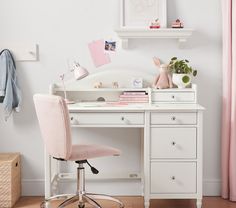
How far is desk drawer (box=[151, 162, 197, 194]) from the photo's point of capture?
3.52 meters

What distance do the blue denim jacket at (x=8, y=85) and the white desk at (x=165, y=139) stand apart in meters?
0.61

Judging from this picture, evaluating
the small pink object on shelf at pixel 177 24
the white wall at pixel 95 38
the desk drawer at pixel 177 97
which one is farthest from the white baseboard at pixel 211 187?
the small pink object on shelf at pixel 177 24

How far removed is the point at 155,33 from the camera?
3.84m

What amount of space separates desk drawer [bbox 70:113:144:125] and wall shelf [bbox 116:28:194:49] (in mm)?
717

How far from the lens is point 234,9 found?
12.2 feet

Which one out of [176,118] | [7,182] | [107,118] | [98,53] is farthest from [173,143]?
[7,182]

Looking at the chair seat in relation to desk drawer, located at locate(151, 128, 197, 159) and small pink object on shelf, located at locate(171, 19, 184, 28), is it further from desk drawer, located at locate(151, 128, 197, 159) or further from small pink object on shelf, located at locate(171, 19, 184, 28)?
small pink object on shelf, located at locate(171, 19, 184, 28)

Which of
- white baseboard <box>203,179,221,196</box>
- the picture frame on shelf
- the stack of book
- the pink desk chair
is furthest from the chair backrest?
white baseboard <box>203,179,221,196</box>

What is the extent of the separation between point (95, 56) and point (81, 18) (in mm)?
331

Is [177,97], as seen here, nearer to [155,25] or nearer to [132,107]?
[132,107]

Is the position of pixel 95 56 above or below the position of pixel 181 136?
above

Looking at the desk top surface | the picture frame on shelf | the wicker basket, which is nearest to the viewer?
the desk top surface

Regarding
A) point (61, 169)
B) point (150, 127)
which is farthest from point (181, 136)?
point (61, 169)

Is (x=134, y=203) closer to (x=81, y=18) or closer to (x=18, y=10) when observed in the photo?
(x=81, y=18)
